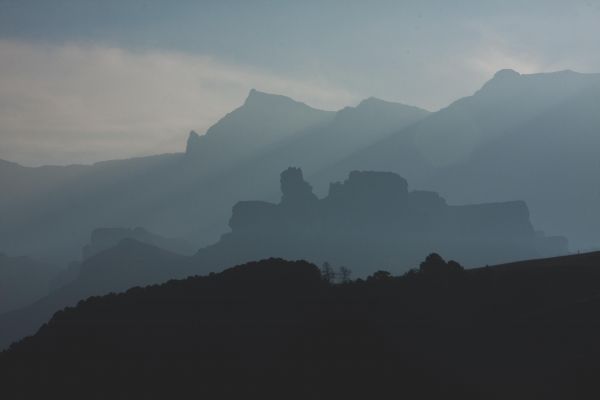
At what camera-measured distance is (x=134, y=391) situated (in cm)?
4553

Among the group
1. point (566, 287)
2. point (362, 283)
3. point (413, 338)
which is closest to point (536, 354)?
point (413, 338)

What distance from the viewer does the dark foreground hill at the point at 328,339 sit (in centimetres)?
4147

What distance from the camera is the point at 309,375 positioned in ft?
139

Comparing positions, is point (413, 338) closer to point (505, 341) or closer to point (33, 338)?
point (505, 341)

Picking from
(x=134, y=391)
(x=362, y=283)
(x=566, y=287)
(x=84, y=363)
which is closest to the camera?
(x=134, y=391)

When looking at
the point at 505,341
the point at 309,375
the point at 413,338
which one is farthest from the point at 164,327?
the point at 505,341

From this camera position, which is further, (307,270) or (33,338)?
(307,270)

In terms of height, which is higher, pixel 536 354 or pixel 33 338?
pixel 33 338

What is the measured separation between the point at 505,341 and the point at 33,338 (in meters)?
37.8

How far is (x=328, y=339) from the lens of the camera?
45.2m

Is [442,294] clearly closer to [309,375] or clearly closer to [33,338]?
[309,375]

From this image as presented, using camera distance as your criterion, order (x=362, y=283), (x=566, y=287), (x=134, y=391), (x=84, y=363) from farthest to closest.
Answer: (x=362, y=283) → (x=566, y=287) → (x=84, y=363) → (x=134, y=391)

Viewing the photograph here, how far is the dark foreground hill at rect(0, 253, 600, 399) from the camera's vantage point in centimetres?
4147

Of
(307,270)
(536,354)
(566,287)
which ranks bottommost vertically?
(536,354)
